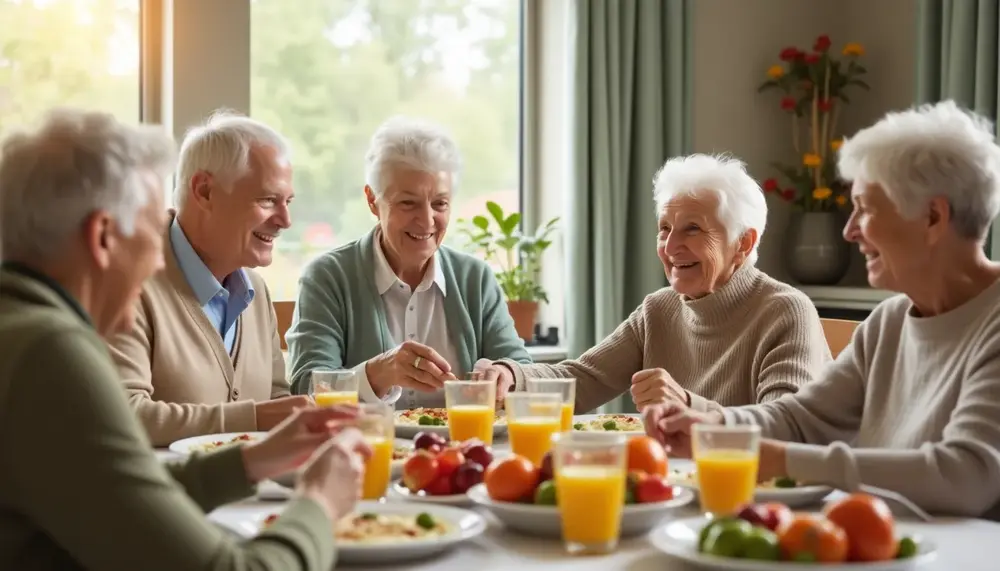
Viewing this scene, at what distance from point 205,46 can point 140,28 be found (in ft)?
0.74

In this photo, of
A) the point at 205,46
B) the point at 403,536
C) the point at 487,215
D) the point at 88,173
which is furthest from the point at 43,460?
the point at 487,215

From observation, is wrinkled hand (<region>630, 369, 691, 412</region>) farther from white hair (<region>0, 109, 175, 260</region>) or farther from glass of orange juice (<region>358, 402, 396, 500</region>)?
white hair (<region>0, 109, 175, 260</region>)

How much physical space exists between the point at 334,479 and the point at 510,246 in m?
3.04

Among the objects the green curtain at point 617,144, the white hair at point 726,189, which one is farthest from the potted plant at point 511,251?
the white hair at point 726,189

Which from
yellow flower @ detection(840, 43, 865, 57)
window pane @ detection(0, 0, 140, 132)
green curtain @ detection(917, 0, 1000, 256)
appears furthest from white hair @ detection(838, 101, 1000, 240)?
yellow flower @ detection(840, 43, 865, 57)

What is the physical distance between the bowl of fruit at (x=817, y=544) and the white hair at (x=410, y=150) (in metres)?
1.89

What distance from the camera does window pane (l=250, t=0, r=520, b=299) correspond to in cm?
427

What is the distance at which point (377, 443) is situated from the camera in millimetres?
1750

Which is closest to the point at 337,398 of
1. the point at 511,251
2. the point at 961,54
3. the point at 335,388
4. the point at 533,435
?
the point at 335,388

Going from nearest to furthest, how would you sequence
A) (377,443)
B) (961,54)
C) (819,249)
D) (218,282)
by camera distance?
(377,443)
(218,282)
(961,54)
(819,249)

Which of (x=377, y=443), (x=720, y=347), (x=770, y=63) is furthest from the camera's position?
(x=770, y=63)

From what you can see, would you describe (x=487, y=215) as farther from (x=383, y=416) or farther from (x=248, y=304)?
(x=383, y=416)

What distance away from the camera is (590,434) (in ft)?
5.11

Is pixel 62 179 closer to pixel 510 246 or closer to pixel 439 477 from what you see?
pixel 439 477
